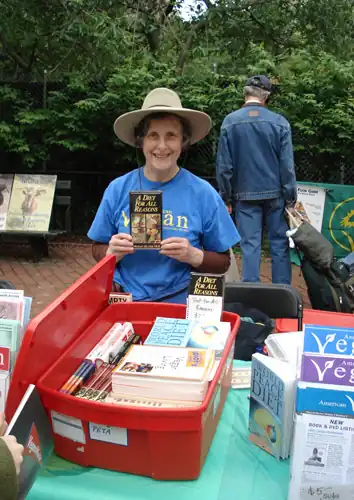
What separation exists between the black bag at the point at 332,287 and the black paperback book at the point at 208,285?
2.61 metres

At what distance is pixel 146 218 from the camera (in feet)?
6.93

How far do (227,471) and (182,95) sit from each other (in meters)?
6.94

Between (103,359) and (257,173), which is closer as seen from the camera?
(103,359)

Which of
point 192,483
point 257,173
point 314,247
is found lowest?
point 192,483

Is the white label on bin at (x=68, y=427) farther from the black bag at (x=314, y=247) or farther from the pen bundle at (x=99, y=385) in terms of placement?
the black bag at (x=314, y=247)

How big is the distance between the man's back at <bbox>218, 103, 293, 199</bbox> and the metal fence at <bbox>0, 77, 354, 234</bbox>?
256 centimetres

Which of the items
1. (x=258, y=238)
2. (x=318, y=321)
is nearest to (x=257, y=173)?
(x=258, y=238)

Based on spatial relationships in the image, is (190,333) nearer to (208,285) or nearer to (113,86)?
(208,285)

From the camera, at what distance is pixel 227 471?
1377mm

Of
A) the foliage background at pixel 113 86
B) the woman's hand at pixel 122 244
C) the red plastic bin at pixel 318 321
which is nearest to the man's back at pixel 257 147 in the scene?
the foliage background at pixel 113 86

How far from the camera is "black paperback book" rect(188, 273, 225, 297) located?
5.88 ft

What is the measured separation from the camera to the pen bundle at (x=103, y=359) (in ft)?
4.64

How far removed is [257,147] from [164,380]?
13.8ft

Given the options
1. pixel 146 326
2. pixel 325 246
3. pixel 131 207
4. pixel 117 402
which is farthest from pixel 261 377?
pixel 325 246
